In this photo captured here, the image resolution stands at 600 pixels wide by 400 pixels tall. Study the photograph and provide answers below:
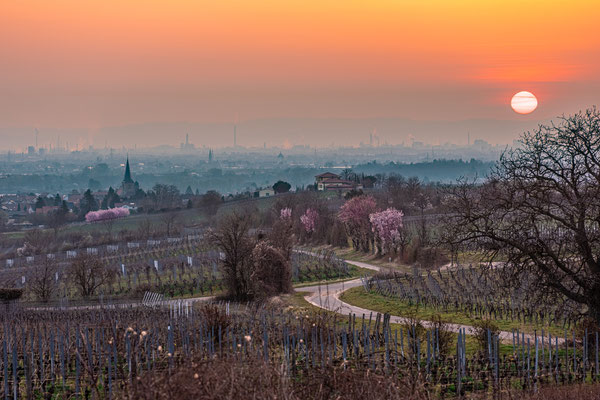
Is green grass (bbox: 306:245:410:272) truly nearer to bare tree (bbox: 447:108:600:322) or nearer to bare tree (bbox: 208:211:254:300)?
bare tree (bbox: 208:211:254:300)

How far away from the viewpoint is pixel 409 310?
26.4 meters

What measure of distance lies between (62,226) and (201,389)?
92179mm

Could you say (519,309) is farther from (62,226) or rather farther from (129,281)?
(62,226)

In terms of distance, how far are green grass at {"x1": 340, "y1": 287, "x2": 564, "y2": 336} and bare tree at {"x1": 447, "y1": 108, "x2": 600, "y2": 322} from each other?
323 centimetres

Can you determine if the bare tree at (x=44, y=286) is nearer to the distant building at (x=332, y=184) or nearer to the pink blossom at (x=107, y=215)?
the pink blossom at (x=107, y=215)

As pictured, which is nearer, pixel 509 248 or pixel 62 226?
pixel 509 248

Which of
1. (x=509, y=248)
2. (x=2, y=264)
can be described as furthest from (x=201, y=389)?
(x=2, y=264)

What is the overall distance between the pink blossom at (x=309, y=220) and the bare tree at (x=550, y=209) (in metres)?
44.6

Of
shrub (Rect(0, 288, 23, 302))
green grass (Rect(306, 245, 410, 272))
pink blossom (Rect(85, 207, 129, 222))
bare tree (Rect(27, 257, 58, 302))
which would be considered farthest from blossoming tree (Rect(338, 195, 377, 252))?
pink blossom (Rect(85, 207, 129, 222))

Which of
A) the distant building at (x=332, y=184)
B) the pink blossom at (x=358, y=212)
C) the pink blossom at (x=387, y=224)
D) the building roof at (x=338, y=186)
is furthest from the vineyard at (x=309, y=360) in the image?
the building roof at (x=338, y=186)

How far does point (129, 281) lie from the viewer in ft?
129

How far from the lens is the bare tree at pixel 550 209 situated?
15.8m

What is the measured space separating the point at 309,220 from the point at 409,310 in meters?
36.4

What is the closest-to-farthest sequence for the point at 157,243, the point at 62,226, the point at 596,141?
the point at 596,141
the point at 157,243
the point at 62,226
